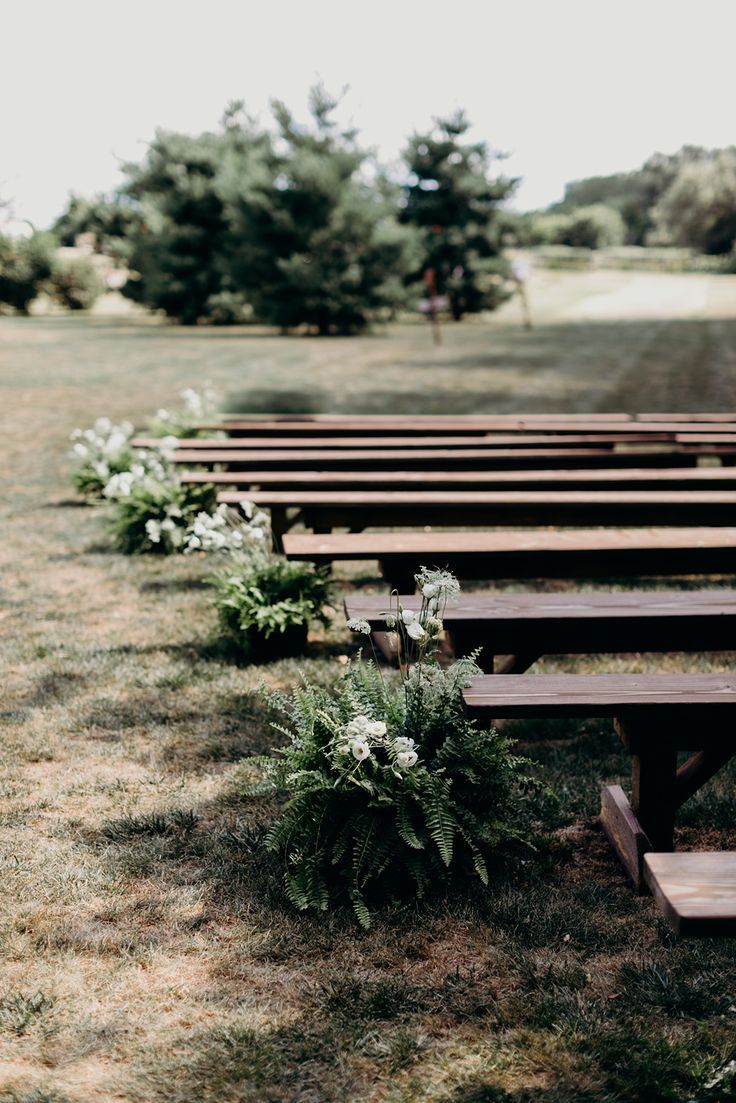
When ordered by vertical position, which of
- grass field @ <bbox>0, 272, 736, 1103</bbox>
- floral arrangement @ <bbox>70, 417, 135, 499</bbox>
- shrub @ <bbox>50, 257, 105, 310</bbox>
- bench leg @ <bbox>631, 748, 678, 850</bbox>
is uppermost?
shrub @ <bbox>50, 257, 105, 310</bbox>

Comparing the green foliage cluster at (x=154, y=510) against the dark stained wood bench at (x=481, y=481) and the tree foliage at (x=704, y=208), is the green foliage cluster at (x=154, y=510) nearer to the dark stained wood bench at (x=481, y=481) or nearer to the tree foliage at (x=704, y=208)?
the dark stained wood bench at (x=481, y=481)

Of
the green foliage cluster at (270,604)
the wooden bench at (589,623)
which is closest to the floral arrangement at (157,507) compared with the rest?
the green foliage cluster at (270,604)

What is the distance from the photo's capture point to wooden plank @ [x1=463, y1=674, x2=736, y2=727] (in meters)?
3.01

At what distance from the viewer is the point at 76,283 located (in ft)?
159

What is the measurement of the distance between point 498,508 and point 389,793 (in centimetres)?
250

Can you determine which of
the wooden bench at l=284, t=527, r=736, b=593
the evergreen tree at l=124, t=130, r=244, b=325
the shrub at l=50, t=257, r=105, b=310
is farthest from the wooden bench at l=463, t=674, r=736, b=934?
the shrub at l=50, t=257, r=105, b=310

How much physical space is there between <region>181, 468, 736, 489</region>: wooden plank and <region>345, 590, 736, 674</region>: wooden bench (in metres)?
2.14

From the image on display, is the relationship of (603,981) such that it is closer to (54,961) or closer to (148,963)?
(148,963)

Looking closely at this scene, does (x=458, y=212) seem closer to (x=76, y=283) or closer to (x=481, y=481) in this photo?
(x=76, y=283)

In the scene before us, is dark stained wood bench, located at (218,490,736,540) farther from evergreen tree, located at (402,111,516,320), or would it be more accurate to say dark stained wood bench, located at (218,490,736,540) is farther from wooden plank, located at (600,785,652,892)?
evergreen tree, located at (402,111,516,320)

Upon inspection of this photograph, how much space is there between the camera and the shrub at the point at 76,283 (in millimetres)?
48062

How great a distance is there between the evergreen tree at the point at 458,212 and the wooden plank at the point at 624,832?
3706cm

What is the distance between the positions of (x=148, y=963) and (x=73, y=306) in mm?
50376

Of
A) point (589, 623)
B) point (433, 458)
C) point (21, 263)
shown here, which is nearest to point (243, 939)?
point (589, 623)
